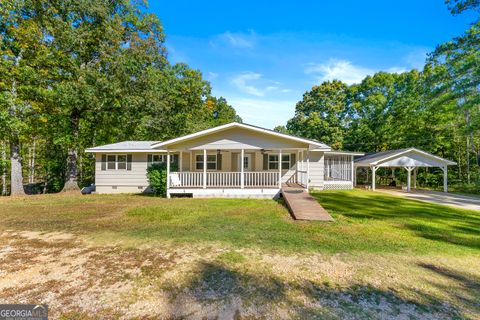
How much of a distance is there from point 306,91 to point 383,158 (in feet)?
58.0

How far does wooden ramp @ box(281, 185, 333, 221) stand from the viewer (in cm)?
741

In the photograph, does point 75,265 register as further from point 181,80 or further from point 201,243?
point 181,80

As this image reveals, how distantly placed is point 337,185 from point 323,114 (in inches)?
629

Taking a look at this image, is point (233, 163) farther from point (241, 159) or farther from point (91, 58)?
point (91, 58)

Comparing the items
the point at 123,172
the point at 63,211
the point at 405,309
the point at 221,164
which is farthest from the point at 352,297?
the point at 123,172

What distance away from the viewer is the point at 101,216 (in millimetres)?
7625

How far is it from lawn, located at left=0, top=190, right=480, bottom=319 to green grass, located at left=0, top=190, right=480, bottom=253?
0.05 m

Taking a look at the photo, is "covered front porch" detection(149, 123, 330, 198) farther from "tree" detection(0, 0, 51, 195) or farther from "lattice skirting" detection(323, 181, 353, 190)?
"tree" detection(0, 0, 51, 195)

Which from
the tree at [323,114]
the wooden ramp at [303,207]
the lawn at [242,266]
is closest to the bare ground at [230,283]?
the lawn at [242,266]

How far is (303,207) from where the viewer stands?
845 centimetres

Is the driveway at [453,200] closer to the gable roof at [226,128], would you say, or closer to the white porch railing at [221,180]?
the gable roof at [226,128]

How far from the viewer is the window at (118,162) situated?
47.1ft

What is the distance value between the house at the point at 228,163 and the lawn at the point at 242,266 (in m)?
4.32

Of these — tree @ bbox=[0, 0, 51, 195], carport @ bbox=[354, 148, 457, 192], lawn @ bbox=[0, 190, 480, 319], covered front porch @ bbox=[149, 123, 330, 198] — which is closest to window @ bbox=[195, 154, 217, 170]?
covered front porch @ bbox=[149, 123, 330, 198]
